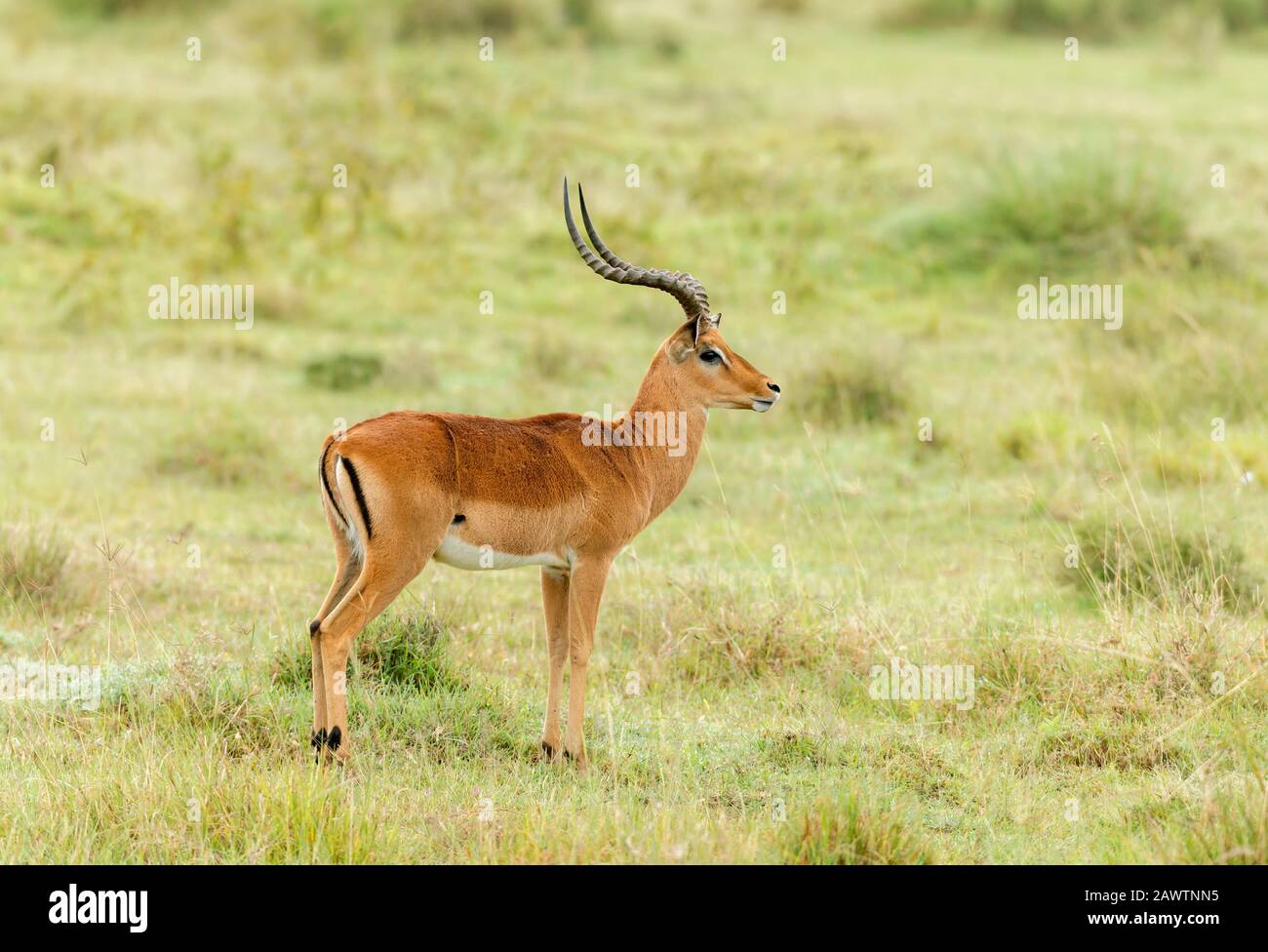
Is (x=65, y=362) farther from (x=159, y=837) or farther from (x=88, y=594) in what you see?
(x=159, y=837)

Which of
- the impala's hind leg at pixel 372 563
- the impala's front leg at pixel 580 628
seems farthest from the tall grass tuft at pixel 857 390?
the impala's hind leg at pixel 372 563

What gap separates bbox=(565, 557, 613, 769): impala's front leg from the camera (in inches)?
238

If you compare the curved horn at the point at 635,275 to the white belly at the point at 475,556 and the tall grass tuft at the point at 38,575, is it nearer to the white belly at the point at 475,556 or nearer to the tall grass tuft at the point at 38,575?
the white belly at the point at 475,556

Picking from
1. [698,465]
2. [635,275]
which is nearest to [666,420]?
[635,275]

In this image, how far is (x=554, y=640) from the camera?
625 cm

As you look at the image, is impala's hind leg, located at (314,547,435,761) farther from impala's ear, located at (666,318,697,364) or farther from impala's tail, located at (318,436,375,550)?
impala's ear, located at (666,318,697,364)

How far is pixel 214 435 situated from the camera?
10375mm

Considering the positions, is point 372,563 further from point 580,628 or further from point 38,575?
point 38,575

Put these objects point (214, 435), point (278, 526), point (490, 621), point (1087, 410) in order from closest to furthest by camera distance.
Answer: point (490, 621), point (278, 526), point (214, 435), point (1087, 410)

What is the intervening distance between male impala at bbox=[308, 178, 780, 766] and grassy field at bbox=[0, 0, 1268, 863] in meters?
0.43

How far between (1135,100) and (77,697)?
2001cm

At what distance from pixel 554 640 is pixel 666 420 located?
95 cm

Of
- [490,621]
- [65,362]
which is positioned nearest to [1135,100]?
[65,362]
